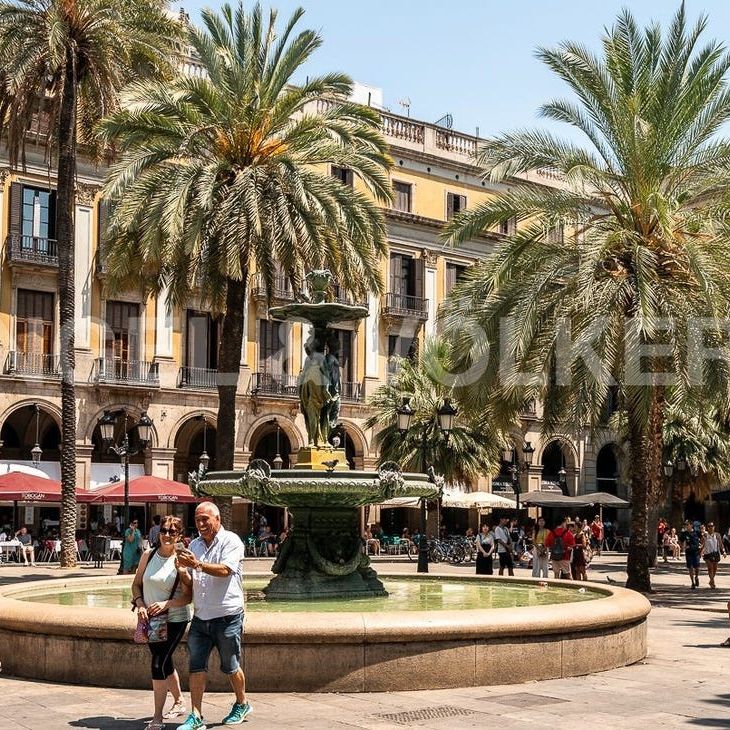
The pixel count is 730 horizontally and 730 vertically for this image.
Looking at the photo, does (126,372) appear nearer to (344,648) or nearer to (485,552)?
(485,552)

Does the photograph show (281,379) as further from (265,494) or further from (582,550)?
(265,494)

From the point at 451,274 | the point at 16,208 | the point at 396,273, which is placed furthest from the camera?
the point at 451,274

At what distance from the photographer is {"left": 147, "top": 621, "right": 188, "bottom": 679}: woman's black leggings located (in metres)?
7.50

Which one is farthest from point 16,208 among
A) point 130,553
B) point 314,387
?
point 314,387

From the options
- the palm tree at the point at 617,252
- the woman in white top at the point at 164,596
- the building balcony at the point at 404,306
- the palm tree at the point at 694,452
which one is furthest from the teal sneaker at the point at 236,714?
the building balcony at the point at 404,306

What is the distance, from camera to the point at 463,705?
855 cm

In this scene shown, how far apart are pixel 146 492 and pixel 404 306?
1849cm

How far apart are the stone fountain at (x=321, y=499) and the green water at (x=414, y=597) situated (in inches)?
11.8

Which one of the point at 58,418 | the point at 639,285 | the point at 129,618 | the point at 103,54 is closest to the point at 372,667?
the point at 129,618

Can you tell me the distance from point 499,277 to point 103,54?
1106cm

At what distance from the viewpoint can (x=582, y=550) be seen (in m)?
22.0

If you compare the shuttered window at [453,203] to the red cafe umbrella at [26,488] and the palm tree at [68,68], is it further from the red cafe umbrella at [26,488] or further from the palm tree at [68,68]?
the red cafe umbrella at [26,488]

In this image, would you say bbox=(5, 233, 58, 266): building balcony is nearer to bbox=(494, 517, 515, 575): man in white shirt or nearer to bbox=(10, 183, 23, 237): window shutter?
bbox=(10, 183, 23, 237): window shutter

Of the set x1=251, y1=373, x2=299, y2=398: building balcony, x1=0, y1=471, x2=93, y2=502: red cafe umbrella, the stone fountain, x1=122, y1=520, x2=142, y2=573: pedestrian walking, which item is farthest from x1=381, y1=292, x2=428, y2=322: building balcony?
the stone fountain
